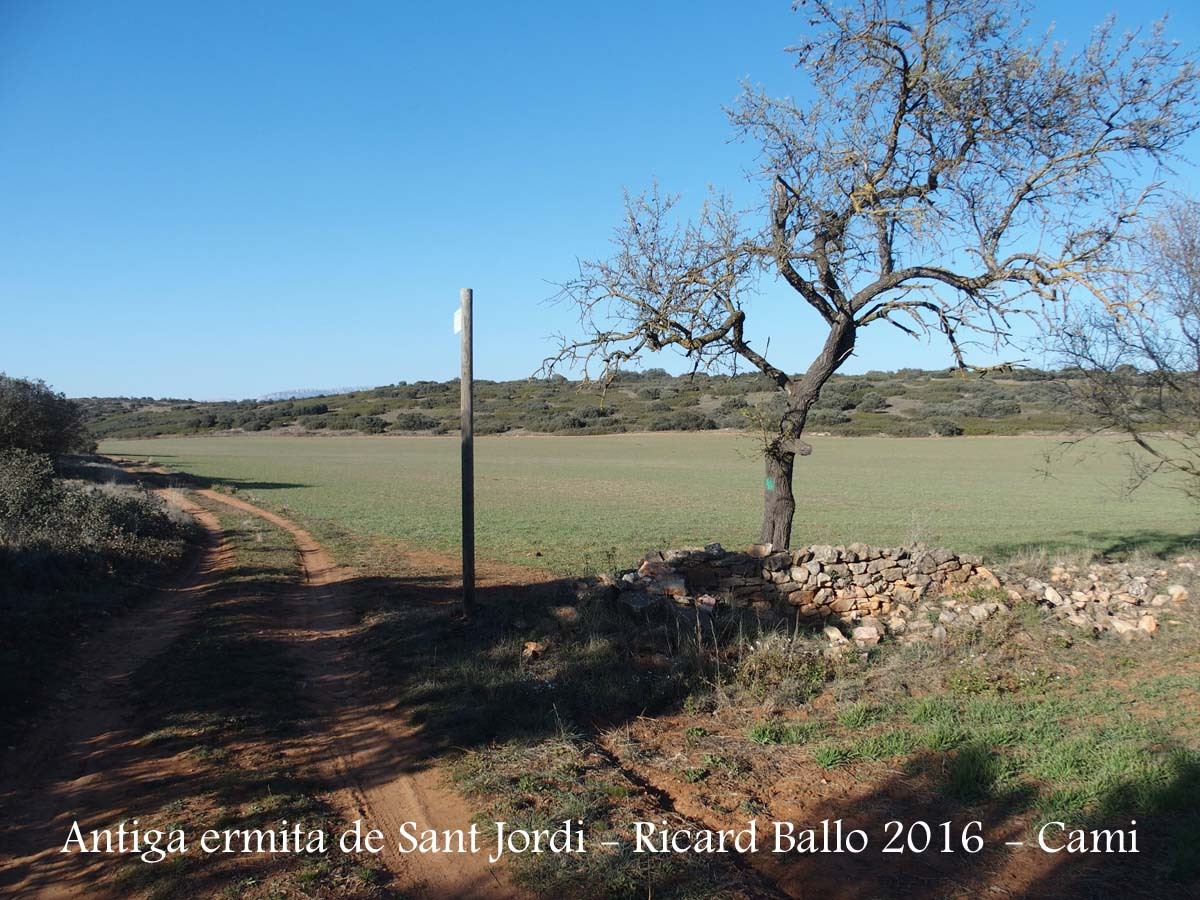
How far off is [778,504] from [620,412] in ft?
269

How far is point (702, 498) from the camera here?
30250 mm

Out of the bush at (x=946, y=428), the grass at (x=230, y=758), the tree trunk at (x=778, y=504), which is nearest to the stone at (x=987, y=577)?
the tree trunk at (x=778, y=504)

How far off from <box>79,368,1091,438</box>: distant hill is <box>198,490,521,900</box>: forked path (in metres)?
42.8

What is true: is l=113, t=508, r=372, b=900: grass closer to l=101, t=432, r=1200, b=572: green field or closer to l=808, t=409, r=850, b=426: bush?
l=101, t=432, r=1200, b=572: green field

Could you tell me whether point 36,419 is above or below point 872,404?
below

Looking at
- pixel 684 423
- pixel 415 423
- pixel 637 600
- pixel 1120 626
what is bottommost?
pixel 1120 626

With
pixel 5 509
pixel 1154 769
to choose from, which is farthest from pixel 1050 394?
pixel 5 509

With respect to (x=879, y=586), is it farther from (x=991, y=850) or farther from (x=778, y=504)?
(x=991, y=850)

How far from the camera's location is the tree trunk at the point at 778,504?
34.8 feet

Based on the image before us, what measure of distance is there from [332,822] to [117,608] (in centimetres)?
720

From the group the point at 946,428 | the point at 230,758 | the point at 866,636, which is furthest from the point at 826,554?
the point at 946,428

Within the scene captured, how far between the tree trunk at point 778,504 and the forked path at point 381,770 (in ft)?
18.4

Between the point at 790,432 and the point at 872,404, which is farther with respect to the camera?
the point at 872,404

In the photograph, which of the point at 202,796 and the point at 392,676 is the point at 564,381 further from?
the point at 202,796
